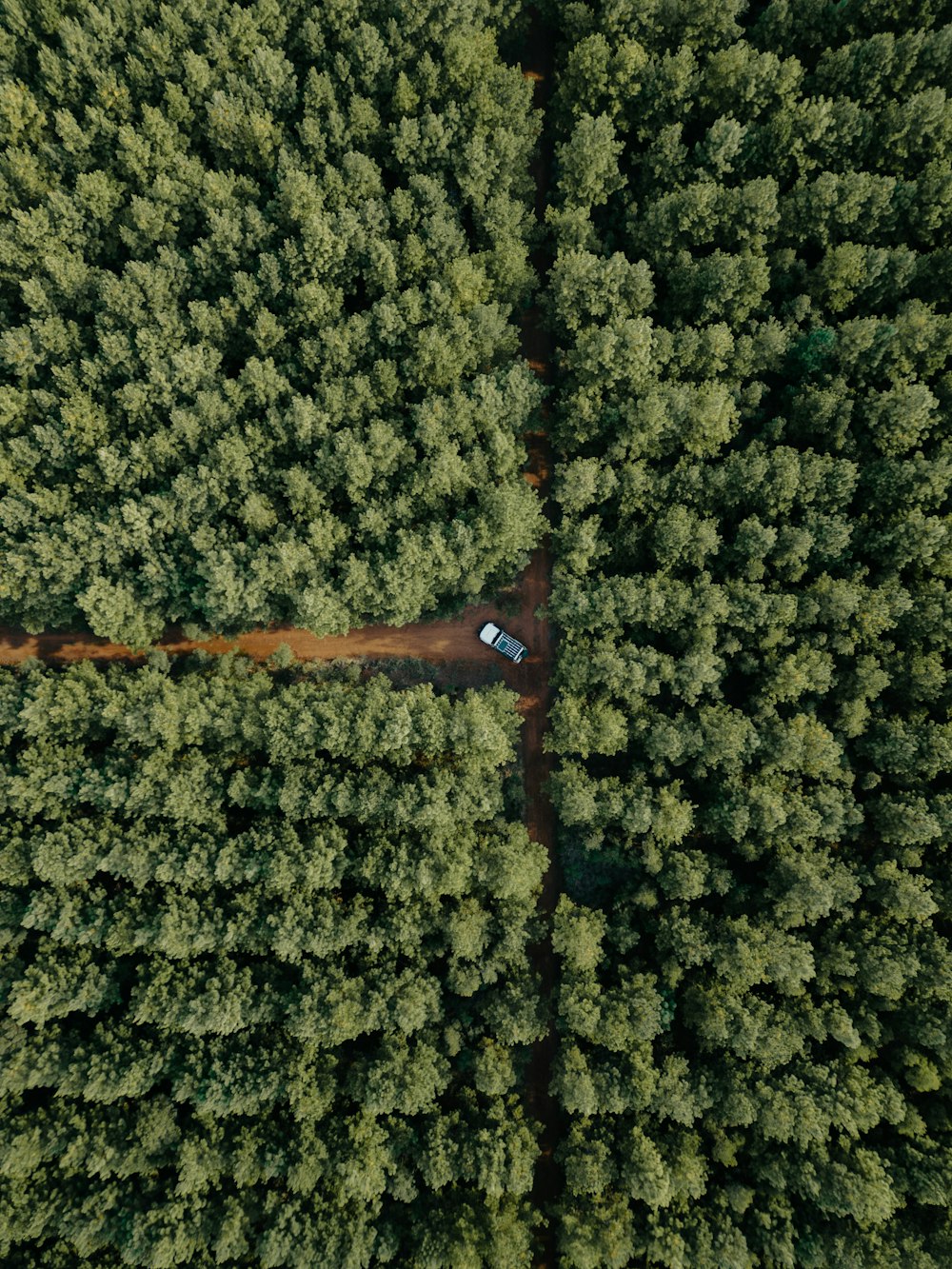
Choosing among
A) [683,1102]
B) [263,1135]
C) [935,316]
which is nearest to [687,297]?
[935,316]

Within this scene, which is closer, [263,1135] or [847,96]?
[263,1135]

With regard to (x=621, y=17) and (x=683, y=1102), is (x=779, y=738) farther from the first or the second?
(x=621, y=17)

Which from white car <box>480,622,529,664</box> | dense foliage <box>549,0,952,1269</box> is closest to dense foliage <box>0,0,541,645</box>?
white car <box>480,622,529,664</box>

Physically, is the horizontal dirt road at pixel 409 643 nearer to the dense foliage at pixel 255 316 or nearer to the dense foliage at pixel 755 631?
A: the dense foliage at pixel 255 316

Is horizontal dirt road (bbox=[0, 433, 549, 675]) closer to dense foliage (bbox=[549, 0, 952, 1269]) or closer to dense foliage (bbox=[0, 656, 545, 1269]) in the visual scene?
dense foliage (bbox=[549, 0, 952, 1269])

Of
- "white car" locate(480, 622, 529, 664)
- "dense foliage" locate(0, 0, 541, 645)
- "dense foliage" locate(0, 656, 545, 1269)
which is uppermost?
"dense foliage" locate(0, 0, 541, 645)
